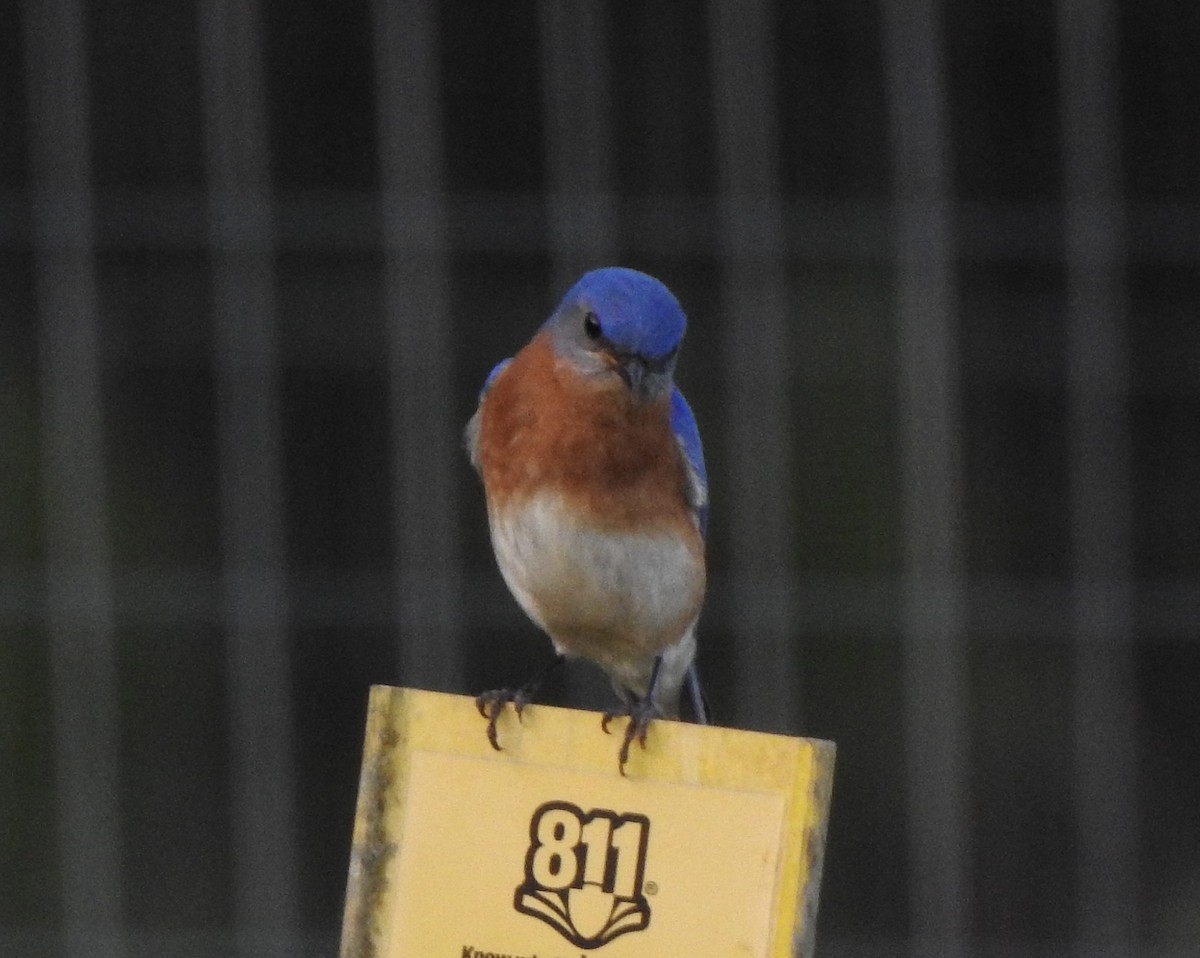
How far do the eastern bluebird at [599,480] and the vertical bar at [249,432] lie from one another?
243 cm

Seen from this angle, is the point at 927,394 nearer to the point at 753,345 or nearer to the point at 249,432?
the point at 753,345

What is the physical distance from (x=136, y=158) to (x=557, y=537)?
9.43 ft

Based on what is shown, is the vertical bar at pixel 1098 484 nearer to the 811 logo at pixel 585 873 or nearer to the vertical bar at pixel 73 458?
the vertical bar at pixel 73 458

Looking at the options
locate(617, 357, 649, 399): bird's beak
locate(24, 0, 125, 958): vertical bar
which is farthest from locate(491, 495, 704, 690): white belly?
locate(24, 0, 125, 958): vertical bar

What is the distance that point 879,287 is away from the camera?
5086mm

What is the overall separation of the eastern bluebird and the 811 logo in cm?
89

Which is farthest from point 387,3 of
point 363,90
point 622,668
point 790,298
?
point 622,668

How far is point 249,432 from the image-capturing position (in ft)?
16.4

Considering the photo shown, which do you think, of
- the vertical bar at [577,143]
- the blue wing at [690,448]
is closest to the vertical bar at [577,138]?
the vertical bar at [577,143]

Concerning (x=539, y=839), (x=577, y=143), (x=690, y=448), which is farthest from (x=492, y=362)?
(x=539, y=839)

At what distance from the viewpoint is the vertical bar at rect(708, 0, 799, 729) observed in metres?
4.97

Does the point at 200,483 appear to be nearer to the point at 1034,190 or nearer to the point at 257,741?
the point at 257,741

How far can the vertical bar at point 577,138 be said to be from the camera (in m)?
4.92

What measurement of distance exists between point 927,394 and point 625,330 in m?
2.64
